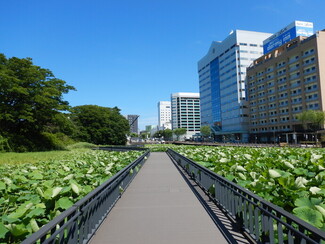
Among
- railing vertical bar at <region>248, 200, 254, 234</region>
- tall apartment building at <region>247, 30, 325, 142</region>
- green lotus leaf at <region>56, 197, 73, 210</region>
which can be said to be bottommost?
railing vertical bar at <region>248, 200, 254, 234</region>

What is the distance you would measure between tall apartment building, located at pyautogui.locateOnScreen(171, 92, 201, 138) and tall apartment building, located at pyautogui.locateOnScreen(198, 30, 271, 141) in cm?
6012

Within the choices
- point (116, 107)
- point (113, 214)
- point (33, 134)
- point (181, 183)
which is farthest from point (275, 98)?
point (113, 214)

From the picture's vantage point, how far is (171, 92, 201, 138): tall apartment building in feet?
575

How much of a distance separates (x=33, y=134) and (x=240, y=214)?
117 feet

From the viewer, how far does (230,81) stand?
310ft

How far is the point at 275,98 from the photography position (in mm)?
72312

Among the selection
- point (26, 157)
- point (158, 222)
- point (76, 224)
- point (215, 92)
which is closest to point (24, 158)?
point (26, 157)

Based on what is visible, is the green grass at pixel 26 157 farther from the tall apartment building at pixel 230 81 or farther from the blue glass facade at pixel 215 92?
the blue glass facade at pixel 215 92

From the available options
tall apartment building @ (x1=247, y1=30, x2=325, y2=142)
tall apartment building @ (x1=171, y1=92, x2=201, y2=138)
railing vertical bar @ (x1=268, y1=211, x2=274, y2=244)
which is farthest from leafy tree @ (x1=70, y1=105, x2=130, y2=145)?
tall apartment building @ (x1=171, y1=92, x2=201, y2=138)

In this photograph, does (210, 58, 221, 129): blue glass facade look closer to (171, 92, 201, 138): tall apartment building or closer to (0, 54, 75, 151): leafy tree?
(171, 92, 201, 138): tall apartment building

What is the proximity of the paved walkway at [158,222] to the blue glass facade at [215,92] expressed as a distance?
10128 centimetres

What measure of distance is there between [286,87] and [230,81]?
28.7 m

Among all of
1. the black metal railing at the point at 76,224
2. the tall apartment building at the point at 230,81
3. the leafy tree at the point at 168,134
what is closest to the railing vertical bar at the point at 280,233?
the black metal railing at the point at 76,224

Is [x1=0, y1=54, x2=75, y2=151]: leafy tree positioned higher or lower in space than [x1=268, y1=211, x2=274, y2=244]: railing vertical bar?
higher
